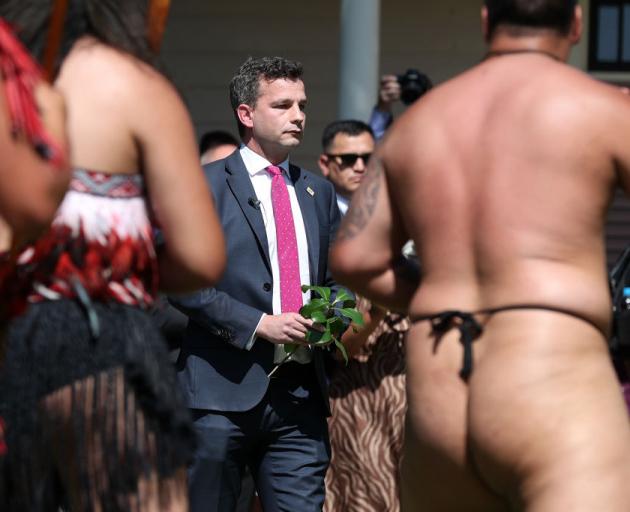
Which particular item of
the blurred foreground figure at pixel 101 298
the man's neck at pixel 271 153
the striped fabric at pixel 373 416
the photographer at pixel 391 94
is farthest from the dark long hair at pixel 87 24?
the photographer at pixel 391 94

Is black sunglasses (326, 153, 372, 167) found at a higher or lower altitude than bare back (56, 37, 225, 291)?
lower

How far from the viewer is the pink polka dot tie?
525 centimetres

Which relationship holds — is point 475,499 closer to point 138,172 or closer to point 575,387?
point 575,387

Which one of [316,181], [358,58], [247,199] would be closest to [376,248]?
[247,199]

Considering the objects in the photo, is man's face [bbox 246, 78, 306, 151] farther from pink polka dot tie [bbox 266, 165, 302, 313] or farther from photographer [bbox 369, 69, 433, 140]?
photographer [bbox 369, 69, 433, 140]

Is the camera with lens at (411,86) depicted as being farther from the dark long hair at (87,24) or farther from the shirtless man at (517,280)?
the dark long hair at (87,24)

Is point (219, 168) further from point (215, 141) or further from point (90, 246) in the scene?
point (215, 141)

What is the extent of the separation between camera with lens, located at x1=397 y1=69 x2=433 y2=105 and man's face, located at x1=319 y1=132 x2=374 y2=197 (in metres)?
1.33

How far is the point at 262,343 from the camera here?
17.0ft

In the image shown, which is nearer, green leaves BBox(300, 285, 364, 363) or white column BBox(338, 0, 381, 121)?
green leaves BBox(300, 285, 364, 363)

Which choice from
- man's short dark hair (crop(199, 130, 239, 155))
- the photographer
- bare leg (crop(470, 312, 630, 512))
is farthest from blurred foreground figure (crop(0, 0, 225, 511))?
the photographer

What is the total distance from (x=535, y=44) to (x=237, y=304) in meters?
2.06

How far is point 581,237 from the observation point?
318 centimetres

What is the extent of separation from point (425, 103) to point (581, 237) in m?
0.52
